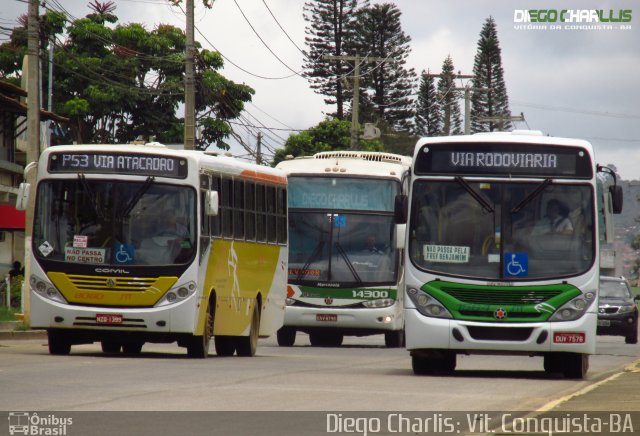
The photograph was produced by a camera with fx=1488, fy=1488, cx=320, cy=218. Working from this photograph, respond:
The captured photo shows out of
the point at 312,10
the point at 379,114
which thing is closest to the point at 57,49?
the point at 312,10

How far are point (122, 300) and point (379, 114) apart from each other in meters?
63.7

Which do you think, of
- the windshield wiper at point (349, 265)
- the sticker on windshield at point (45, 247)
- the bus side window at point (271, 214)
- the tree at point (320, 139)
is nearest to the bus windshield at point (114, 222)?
the sticker on windshield at point (45, 247)

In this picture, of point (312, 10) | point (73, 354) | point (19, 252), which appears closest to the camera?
point (73, 354)

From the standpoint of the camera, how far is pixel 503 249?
18750mm

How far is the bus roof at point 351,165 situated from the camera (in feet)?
101

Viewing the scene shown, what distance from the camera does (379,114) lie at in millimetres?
83812

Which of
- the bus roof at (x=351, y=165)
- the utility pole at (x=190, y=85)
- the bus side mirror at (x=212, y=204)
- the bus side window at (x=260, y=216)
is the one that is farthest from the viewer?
the utility pole at (x=190, y=85)

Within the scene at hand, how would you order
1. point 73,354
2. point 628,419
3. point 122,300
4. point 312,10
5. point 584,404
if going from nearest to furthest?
point 628,419 → point 584,404 → point 122,300 → point 73,354 → point 312,10

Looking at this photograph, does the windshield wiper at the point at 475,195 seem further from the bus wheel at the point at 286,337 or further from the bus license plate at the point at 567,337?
the bus wheel at the point at 286,337

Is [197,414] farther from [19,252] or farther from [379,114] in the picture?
[379,114]

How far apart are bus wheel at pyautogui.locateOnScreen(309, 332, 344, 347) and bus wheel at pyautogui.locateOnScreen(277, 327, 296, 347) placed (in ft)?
3.59

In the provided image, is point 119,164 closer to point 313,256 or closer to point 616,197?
point 616,197

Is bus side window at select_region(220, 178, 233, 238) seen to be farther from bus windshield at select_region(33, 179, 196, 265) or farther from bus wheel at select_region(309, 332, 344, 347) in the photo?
bus wheel at select_region(309, 332, 344, 347)

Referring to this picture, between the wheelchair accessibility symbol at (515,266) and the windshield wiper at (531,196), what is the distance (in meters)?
0.63
